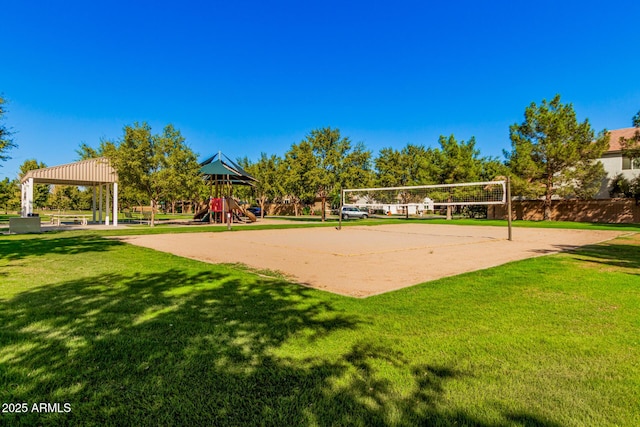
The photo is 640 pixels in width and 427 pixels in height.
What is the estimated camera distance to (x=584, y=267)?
7.41 metres

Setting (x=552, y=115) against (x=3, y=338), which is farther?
(x=552, y=115)

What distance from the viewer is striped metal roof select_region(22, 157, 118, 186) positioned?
22.4 meters

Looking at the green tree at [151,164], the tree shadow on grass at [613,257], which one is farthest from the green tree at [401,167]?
the tree shadow on grass at [613,257]

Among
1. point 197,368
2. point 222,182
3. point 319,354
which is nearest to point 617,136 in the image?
point 222,182

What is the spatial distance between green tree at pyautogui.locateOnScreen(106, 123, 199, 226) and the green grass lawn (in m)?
18.2

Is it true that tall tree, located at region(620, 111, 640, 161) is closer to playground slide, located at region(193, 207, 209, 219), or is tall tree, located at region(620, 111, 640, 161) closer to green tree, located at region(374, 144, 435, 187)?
green tree, located at region(374, 144, 435, 187)

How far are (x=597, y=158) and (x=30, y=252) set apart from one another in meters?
39.5

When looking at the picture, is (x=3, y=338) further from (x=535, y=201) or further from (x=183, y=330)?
(x=535, y=201)

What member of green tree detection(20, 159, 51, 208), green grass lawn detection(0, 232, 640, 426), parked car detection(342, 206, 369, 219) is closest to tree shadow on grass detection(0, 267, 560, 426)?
green grass lawn detection(0, 232, 640, 426)

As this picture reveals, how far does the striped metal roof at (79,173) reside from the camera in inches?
883

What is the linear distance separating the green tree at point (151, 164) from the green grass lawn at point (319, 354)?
18.2m

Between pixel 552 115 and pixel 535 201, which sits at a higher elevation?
Result: pixel 552 115

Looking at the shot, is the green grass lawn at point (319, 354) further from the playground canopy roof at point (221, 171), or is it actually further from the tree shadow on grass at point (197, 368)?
the playground canopy roof at point (221, 171)

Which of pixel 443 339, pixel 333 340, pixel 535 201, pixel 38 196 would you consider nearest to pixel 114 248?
pixel 333 340
